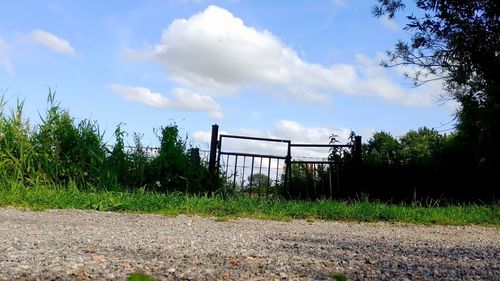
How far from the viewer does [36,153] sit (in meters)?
7.81

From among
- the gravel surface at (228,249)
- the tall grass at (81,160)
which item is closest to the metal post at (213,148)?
the tall grass at (81,160)

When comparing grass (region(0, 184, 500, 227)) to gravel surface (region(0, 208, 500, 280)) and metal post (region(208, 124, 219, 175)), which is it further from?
metal post (region(208, 124, 219, 175))

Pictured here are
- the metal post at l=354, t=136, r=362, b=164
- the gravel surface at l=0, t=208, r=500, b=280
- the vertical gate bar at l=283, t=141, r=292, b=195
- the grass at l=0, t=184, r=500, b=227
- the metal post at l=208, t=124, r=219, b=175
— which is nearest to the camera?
the gravel surface at l=0, t=208, r=500, b=280

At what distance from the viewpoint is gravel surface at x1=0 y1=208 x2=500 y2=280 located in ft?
9.57

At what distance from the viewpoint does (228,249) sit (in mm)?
3686

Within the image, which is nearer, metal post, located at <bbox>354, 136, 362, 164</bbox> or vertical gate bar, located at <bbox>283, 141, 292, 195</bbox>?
metal post, located at <bbox>354, 136, 362, 164</bbox>

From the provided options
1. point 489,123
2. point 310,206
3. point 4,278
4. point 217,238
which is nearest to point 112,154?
point 310,206

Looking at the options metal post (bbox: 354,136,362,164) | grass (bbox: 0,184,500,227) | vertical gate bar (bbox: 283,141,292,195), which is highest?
metal post (bbox: 354,136,362,164)

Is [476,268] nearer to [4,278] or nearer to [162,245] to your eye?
[162,245]

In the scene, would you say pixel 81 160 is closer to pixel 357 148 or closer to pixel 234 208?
pixel 234 208

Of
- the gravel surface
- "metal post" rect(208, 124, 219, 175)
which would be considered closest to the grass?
the gravel surface

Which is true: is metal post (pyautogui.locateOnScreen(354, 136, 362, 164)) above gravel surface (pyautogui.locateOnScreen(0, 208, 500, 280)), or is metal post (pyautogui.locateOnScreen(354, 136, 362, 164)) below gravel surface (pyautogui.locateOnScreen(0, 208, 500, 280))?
above

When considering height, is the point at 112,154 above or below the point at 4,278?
above

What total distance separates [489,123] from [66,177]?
5.73 metres
